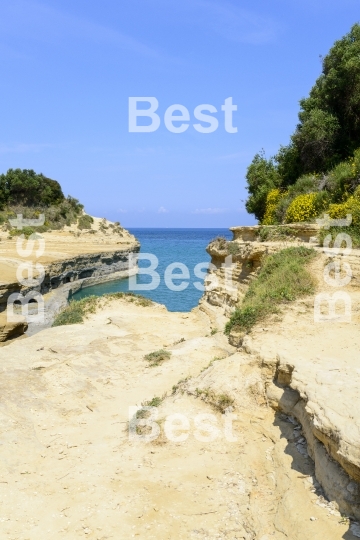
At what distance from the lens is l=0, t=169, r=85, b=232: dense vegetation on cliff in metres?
53.2

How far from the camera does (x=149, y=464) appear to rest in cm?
688

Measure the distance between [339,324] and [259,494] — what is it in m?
4.97

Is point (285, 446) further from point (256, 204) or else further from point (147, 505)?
point (256, 204)

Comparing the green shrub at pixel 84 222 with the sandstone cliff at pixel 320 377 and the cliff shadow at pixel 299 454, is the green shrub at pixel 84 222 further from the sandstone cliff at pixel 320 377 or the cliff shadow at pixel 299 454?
the cliff shadow at pixel 299 454

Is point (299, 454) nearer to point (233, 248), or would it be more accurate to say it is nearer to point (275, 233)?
point (275, 233)

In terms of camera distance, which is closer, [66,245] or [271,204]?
[271,204]

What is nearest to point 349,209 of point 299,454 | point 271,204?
point 271,204

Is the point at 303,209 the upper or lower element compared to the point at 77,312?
upper

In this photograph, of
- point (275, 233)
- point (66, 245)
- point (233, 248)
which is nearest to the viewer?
point (275, 233)

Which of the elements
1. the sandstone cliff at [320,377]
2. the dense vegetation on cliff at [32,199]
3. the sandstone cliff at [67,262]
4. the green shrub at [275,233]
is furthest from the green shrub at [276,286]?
the dense vegetation on cliff at [32,199]

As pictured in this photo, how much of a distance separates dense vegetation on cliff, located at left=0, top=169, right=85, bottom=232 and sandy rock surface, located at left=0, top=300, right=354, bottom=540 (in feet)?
142

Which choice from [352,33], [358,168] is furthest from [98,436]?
[352,33]

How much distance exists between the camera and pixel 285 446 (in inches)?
271

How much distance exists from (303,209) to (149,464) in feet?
45.6
